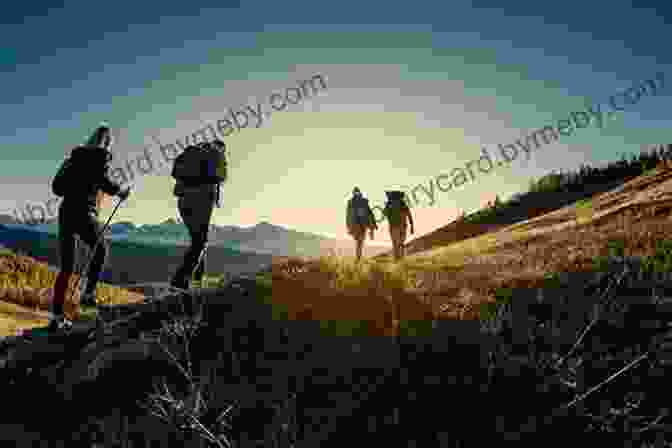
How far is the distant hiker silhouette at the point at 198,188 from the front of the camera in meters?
5.80

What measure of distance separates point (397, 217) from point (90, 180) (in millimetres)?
9606

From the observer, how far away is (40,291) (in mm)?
9492

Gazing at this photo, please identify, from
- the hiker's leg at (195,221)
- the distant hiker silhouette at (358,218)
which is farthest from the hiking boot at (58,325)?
the distant hiker silhouette at (358,218)

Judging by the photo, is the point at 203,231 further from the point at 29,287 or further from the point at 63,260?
the point at 29,287

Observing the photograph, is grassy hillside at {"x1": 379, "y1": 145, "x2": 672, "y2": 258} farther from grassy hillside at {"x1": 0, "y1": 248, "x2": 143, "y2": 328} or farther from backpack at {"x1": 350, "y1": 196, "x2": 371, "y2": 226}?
grassy hillside at {"x1": 0, "y1": 248, "x2": 143, "y2": 328}

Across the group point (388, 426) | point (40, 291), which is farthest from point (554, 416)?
point (40, 291)

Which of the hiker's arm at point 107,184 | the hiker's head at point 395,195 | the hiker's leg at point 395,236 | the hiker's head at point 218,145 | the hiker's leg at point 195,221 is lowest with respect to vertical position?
the hiker's leg at point 395,236

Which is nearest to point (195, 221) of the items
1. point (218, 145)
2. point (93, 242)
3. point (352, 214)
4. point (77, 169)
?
point (218, 145)

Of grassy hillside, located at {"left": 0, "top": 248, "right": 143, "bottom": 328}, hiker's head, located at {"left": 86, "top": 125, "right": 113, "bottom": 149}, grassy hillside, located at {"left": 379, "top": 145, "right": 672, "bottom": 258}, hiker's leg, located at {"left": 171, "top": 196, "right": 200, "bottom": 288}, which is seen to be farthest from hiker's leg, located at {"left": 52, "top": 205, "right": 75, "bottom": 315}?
grassy hillside, located at {"left": 379, "top": 145, "right": 672, "bottom": 258}

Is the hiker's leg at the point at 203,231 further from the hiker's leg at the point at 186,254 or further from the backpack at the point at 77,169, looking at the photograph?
the backpack at the point at 77,169

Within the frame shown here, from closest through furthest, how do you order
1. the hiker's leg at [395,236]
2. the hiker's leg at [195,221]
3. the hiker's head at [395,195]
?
the hiker's leg at [195,221] < the hiker's leg at [395,236] < the hiker's head at [395,195]

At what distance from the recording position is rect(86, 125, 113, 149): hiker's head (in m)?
5.45

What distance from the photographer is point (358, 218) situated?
1314 centimetres

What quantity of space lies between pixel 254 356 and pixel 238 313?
797 millimetres
